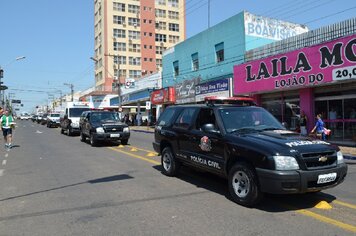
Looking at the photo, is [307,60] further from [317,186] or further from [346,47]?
[317,186]

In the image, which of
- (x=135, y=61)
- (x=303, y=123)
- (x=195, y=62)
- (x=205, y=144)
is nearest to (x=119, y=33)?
(x=135, y=61)

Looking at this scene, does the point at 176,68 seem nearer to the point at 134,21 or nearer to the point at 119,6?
the point at 119,6

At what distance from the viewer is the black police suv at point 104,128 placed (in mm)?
17766

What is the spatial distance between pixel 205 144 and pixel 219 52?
73.9 feet

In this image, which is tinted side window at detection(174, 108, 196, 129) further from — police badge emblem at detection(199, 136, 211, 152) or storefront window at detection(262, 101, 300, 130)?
storefront window at detection(262, 101, 300, 130)

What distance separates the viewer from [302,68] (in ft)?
62.3

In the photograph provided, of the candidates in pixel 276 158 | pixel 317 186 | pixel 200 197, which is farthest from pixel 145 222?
pixel 317 186

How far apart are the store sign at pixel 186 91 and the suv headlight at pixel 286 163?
25478mm

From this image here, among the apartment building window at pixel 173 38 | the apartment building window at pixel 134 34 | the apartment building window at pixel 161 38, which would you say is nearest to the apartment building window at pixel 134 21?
the apartment building window at pixel 134 34

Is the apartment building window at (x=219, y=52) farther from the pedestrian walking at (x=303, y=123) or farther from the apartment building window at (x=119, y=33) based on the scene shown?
the apartment building window at (x=119, y=33)

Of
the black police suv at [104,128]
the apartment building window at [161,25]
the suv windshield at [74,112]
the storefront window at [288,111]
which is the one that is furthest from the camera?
the apartment building window at [161,25]

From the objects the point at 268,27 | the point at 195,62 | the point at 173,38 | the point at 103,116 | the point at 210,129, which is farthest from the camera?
the point at 173,38

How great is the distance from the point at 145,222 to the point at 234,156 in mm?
2068

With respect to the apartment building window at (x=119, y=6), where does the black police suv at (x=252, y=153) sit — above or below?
below
